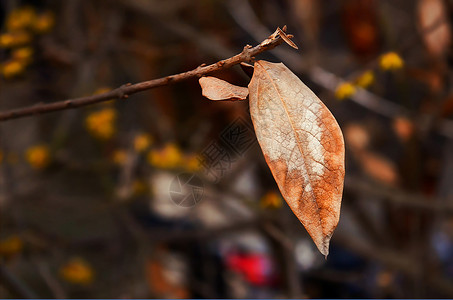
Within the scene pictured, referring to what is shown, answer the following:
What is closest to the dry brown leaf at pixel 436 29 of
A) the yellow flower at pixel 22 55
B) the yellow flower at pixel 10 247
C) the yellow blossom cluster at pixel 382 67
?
the yellow blossom cluster at pixel 382 67

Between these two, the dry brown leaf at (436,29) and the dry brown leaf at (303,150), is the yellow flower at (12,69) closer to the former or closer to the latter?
the dry brown leaf at (303,150)

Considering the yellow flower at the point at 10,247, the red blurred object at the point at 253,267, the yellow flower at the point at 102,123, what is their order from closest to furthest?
the yellow flower at the point at 10,247
the yellow flower at the point at 102,123
the red blurred object at the point at 253,267

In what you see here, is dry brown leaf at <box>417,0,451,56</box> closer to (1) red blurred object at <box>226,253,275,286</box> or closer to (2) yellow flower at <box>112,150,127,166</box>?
(2) yellow flower at <box>112,150,127,166</box>

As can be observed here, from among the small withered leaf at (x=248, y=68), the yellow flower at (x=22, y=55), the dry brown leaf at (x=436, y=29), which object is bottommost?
the dry brown leaf at (x=436, y=29)

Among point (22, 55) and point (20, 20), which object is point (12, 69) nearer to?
point (22, 55)

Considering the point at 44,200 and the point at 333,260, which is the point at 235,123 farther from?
the point at 333,260

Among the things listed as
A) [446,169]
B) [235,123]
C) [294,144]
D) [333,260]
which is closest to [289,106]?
[294,144]

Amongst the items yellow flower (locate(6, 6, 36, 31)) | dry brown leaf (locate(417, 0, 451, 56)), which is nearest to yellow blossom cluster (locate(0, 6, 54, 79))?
yellow flower (locate(6, 6, 36, 31))
